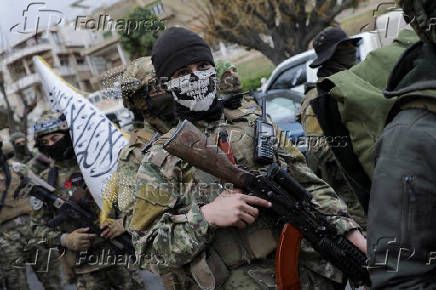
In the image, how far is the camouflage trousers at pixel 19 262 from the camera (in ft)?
16.4

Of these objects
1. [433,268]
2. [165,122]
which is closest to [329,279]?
[433,268]

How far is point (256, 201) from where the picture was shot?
66.7 inches

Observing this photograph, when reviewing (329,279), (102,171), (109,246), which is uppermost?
(329,279)

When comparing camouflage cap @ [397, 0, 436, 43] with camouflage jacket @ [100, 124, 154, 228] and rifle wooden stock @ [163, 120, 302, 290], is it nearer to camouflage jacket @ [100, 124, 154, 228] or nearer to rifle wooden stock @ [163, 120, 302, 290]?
rifle wooden stock @ [163, 120, 302, 290]

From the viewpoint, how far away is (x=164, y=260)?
1739 millimetres

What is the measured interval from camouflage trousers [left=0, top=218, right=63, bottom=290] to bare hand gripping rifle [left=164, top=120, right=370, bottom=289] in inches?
156

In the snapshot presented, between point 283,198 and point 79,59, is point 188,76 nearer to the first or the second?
point 283,198

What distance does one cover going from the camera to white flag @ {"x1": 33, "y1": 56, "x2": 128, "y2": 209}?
3543 mm

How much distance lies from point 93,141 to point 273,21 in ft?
43.3

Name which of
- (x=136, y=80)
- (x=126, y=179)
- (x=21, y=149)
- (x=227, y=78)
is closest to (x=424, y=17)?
(x=126, y=179)

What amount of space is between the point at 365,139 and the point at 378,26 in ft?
17.5

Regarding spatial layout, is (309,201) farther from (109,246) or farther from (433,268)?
(109,246)

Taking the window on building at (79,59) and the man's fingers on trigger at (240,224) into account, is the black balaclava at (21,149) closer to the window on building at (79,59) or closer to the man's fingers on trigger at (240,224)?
the man's fingers on trigger at (240,224)

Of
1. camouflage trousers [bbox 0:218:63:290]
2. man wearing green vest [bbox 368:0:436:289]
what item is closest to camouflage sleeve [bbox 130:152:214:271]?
man wearing green vest [bbox 368:0:436:289]
